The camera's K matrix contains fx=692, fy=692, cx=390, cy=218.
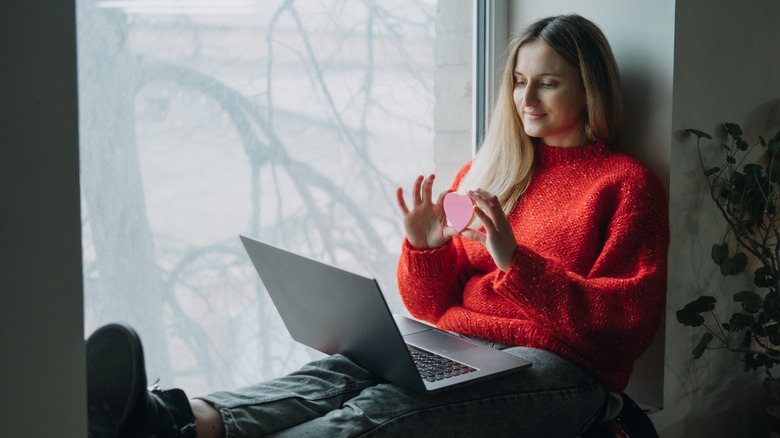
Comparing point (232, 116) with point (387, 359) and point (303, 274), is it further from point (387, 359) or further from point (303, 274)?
point (387, 359)

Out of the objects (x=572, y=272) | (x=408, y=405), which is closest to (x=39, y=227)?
(x=408, y=405)

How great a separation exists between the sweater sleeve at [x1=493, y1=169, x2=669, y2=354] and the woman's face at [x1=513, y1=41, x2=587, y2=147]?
0.76 ft

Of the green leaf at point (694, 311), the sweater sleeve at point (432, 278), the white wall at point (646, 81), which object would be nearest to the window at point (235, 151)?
the sweater sleeve at point (432, 278)

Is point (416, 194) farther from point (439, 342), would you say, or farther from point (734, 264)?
point (734, 264)

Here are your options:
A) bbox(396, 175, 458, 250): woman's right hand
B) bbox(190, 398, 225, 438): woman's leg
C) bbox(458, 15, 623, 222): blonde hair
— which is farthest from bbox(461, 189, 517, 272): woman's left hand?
bbox(190, 398, 225, 438): woman's leg

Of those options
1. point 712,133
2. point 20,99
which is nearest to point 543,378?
point 712,133

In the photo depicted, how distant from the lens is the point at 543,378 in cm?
139

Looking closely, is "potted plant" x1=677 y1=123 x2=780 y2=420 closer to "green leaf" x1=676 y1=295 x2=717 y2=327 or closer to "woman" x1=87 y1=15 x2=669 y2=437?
"green leaf" x1=676 y1=295 x2=717 y2=327

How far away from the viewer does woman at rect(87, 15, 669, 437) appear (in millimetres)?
1195

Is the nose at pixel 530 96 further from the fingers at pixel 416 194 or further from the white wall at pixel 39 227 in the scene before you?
the white wall at pixel 39 227

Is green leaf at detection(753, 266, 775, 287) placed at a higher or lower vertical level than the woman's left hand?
lower

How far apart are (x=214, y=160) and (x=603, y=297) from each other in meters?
0.89

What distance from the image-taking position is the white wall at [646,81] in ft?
5.36

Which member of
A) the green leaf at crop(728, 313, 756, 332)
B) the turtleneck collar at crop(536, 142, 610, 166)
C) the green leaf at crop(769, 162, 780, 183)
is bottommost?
the green leaf at crop(728, 313, 756, 332)
